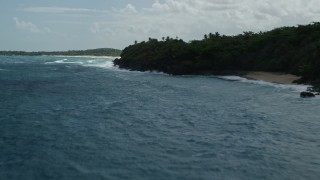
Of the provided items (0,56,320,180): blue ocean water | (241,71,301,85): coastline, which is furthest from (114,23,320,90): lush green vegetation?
(0,56,320,180): blue ocean water

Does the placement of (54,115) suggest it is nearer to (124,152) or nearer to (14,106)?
(14,106)

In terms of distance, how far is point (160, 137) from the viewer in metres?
30.2

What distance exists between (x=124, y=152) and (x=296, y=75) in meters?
55.9

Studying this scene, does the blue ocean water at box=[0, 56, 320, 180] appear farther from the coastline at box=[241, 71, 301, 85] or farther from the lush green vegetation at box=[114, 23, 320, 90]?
the lush green vegetation at box=[114, 23, 320, 90]

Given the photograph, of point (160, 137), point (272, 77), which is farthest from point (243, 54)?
point (160, 137)

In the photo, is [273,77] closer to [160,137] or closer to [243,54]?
[243,54]

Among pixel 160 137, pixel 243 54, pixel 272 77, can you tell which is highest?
pixel 243 54

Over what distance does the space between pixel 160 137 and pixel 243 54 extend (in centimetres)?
6790

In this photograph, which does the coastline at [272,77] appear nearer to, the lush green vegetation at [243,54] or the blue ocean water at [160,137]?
the lush green vegetation at [243,54]

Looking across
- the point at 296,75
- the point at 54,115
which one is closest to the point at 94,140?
the point at 54,115

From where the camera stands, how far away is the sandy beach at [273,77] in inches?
2729

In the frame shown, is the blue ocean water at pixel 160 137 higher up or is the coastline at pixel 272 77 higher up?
the coastline at pixel 272 77

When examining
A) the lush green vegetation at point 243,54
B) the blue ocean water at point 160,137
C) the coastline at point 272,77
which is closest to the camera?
the blue ocean water at point 160,137

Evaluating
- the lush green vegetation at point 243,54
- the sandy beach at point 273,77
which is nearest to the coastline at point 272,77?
the sandy beach at point 273,77
